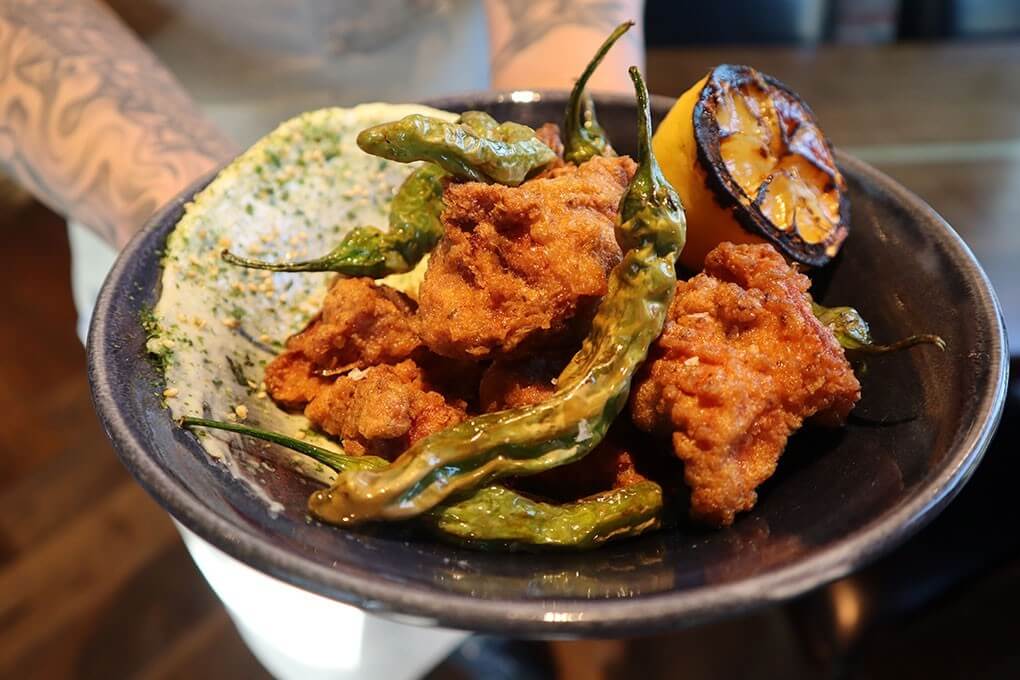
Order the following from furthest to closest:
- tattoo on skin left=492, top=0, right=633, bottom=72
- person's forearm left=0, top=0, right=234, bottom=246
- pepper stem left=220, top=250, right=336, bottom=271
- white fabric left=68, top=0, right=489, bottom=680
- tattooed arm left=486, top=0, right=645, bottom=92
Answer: white fabric left=68, top=0, right=489, bottom=680 < tattoo on skin left=492, top=0, right=633, bottom=72 < tattooed arm left=486, top=0, right=645, bottom=92 < person's forearm left=0, top=0, right=234, bottom=246 < pepper stem left=220, top=250, right=336, bottom=271

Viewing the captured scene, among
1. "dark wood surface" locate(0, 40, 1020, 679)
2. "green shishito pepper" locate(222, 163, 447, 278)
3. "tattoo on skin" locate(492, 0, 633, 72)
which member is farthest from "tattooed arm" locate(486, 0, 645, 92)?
"dark wood surface" locate(0, 40, 1020, 679)

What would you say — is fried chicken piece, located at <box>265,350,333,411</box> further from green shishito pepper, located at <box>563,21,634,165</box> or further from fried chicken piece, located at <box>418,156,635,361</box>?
green shishito pepper, located at <box>563,21,634,165</box>

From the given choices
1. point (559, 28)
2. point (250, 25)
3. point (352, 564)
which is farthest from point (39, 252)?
point (352, 564)

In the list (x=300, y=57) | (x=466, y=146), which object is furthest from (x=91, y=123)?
(x=466, y=146)

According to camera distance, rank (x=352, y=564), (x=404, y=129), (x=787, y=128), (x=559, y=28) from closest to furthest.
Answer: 1. (x=352, y=564)
2. (x=404, y=129)
3. (x=787, y=128)
4. (x=559, y=28)

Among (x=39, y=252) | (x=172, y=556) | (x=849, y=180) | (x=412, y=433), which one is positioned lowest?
(x=172, y=556)

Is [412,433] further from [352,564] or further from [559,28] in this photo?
[559,28]
